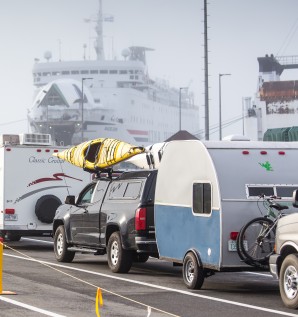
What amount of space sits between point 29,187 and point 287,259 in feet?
44.6

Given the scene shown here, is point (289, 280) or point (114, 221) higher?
point (114, 221)

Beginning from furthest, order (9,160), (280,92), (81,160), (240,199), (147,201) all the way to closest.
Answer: (280,92) → (9,160) → (81,160) → (147,201) → (240,199)

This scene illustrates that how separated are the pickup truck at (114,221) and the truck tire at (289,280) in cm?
462

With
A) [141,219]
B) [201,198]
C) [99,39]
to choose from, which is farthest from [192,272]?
[99,39]

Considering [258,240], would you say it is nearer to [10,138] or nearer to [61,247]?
[61,247]

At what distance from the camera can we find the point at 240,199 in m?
14.6

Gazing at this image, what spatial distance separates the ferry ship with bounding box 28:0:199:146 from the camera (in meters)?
144

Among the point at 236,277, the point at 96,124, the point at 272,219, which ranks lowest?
the point at 236,277

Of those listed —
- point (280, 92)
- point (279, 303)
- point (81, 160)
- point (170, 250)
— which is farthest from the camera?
point (280, 92)

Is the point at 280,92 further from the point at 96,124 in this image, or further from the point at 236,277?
the point at 236,277

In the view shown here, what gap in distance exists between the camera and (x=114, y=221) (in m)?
18.4

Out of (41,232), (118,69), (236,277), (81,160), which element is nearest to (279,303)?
(236,277)

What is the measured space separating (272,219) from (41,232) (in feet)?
38.7

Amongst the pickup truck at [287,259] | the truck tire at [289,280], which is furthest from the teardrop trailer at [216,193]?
the truck tire at [289,280]
